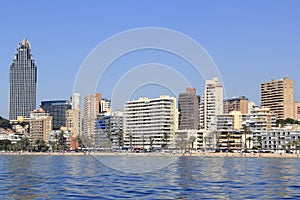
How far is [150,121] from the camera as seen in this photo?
386 feet

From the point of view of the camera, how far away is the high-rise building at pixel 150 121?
337 ft

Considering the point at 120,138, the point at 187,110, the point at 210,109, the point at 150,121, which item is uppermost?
the point at 210,109

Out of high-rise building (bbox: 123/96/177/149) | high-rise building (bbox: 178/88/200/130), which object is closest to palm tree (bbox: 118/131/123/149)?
high-rise building (bbox: 123/96/177/149)

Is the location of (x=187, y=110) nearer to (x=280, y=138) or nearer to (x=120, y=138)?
(x=120, y=138)

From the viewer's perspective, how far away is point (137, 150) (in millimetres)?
159750

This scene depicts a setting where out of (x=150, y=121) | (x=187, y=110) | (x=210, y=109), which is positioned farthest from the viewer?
(x=210, y=109)

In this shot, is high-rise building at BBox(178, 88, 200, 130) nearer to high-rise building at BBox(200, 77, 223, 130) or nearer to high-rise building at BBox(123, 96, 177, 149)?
high-rise building at BBox(123, 96, 177, 149)

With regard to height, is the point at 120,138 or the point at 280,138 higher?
the point at 280,138

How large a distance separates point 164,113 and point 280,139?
5274 centimetres

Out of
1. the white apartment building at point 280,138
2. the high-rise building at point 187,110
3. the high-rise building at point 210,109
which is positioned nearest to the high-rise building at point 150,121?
the high-rise building at point 187,110

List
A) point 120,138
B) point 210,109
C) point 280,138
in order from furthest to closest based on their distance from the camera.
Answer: point 280,138, point 210,109, point 120,138

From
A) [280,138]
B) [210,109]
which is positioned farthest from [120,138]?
[280,138]

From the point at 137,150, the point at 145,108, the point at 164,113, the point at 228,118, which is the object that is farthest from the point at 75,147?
the point at 145,108

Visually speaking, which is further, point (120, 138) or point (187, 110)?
point (120, 138)
